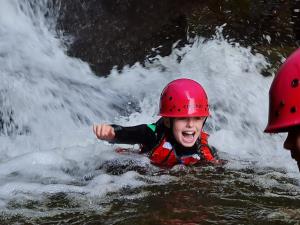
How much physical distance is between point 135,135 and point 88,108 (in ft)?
6.45

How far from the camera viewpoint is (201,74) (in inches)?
339

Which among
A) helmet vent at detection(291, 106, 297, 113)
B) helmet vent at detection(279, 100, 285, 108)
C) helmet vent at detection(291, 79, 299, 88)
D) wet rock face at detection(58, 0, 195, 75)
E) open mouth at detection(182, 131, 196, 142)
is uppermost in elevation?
wet rock face at detection(58, 0, 195, 75)

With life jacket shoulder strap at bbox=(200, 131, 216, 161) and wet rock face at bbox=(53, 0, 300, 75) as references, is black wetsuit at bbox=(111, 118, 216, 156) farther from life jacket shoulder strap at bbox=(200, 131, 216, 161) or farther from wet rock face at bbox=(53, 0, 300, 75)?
wet rock face at bbox=(53, 0, 300, 75)

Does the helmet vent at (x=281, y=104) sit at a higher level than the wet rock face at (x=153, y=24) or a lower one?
lower

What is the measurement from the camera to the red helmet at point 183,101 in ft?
19.1

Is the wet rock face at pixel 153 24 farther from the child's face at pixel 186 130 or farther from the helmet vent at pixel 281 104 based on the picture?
the helmet vent at pixel 281 104

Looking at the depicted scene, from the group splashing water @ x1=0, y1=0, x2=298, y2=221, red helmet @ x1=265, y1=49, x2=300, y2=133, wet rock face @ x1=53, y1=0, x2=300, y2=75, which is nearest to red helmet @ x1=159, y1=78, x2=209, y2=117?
splashing water @ x1=0, y1=0, x2=298, y2=221

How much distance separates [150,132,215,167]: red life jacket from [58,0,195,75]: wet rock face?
3.48 meters

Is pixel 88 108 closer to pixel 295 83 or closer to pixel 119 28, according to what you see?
pixel 119 28

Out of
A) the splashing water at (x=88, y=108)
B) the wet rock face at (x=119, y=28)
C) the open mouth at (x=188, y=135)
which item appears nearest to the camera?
the splashing water at (x=88, y=108)

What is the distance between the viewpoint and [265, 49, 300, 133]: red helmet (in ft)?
8.84

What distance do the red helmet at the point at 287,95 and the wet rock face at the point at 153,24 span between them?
6473 millimetres

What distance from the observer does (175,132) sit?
5.81 metres

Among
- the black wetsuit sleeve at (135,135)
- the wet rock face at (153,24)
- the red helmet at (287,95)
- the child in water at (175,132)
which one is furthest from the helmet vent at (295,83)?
the wet rock face at (153,24)
